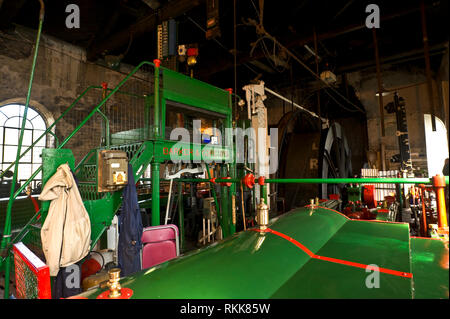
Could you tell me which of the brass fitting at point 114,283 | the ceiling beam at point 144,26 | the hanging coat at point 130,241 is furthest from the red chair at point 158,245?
the ceiling beam at point 144,26

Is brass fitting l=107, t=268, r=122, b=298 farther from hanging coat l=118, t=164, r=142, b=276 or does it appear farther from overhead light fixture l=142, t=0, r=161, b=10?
overhead light fixture l=142, t=0, r=161, b=10

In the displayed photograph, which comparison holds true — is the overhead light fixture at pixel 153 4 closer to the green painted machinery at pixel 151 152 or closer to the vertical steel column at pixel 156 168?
the green painted machinery at pixel 151 152

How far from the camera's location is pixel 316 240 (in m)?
1.81

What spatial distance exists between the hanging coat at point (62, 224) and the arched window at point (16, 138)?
19.4 ft

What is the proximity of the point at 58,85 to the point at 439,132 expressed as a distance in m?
11.0

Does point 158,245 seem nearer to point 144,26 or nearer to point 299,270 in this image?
point 299,270

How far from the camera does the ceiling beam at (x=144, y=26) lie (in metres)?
6.11

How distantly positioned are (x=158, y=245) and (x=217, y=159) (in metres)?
3.58

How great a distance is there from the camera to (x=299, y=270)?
133 cm

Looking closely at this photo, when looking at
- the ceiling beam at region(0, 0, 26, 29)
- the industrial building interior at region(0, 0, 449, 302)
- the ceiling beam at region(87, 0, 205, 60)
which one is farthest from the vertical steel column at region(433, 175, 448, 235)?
the ceiling beam at region(0, 0, 26, 29)

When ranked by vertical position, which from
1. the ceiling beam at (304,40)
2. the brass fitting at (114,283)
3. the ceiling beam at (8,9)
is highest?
the ceiling beam at (8,9)

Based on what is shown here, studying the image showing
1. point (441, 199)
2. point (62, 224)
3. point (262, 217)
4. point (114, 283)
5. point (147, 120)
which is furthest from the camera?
point (147, 120)

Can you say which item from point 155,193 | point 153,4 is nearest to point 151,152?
point 155,193

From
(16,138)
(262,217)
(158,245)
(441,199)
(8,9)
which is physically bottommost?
(158,245)
